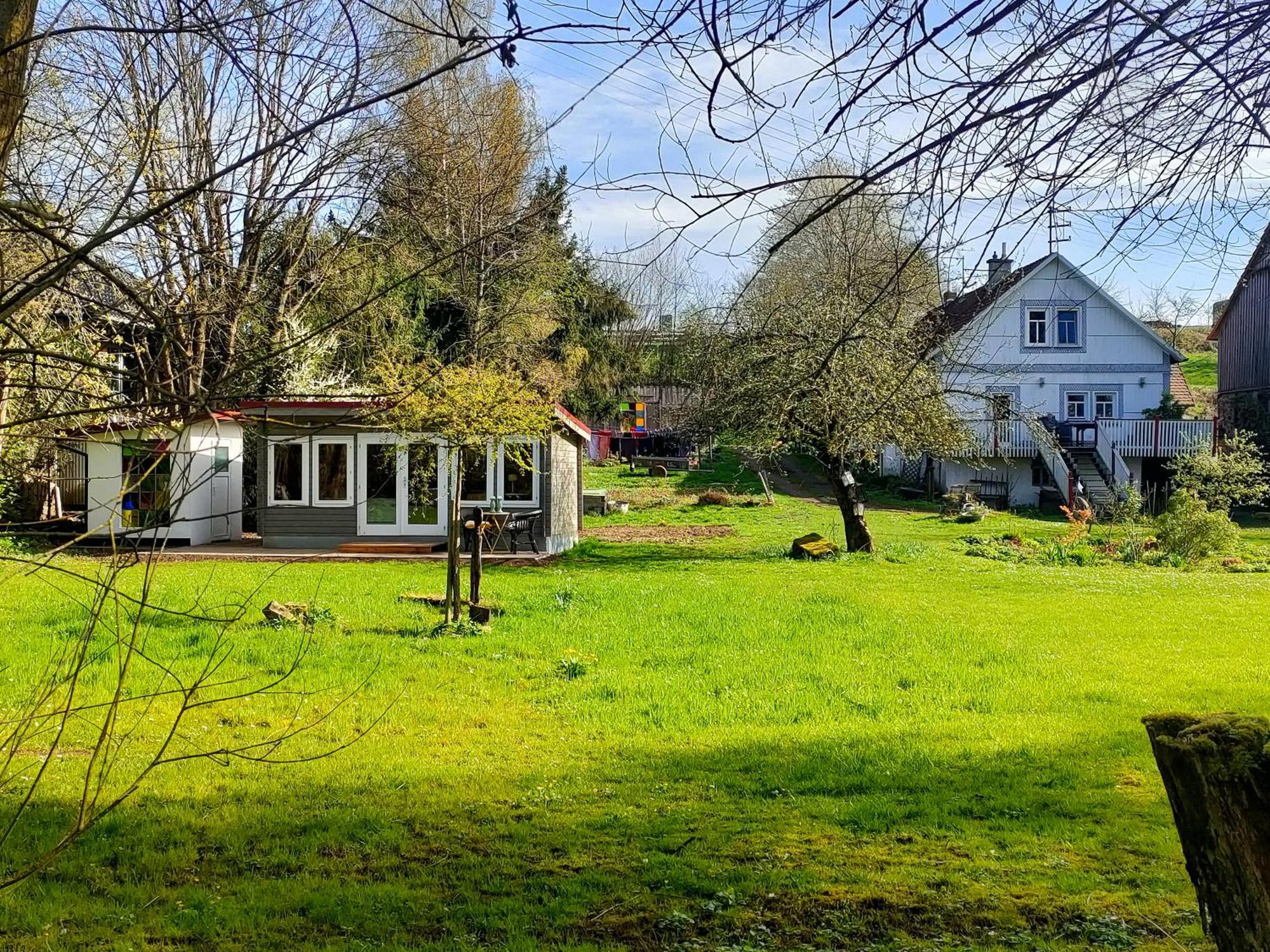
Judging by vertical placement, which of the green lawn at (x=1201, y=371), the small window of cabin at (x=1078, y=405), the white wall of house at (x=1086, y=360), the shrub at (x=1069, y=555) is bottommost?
the shrub at (x=1069, y=555)

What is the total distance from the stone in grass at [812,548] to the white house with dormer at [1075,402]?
11860 millimetres

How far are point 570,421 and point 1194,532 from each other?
473 inches

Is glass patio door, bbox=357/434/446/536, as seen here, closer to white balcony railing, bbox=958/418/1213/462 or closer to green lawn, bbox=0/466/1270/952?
green lawn, bbox=0/466/1270/952

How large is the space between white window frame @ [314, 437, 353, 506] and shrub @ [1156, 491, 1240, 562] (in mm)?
15871

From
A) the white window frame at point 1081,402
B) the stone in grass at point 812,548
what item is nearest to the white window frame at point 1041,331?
the white window frame at point 1081,402

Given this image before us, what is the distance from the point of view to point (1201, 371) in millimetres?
54750

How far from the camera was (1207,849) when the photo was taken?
9.07ft

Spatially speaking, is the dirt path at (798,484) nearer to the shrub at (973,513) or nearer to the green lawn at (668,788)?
the shrub at (973,513)

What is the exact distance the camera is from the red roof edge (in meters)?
19.0

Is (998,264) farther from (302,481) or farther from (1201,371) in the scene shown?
(1201,371)

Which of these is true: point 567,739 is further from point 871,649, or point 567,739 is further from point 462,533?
point 462,533

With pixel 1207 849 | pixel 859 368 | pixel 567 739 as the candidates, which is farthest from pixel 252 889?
pixel 859 368

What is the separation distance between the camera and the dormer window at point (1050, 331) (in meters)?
33.2

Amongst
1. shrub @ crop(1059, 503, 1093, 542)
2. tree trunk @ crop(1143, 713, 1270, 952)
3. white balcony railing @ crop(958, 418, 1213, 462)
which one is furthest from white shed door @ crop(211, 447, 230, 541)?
white balcony railing @ crop(958, 418, 1213, 462)
